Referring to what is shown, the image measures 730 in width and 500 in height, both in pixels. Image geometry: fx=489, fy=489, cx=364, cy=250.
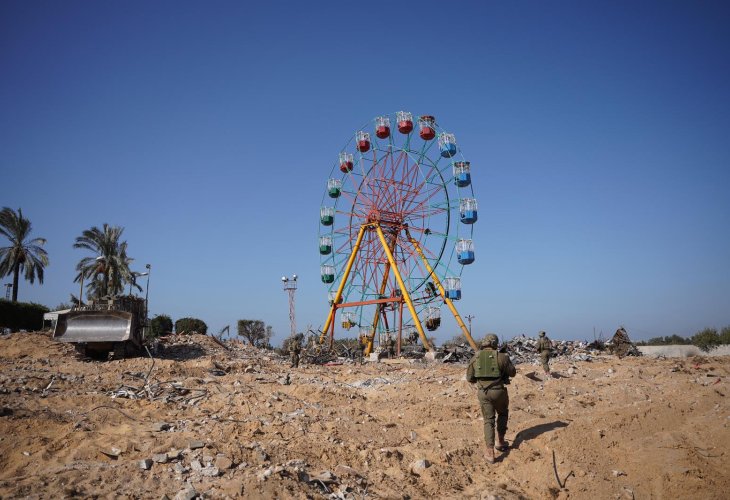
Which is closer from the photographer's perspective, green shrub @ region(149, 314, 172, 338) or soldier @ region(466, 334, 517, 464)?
soldier @ region(466, 334, 517, 464)

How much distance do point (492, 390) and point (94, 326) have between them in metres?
16.8

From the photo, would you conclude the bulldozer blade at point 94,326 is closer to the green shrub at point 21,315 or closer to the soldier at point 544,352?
the green shrub at point 21,315

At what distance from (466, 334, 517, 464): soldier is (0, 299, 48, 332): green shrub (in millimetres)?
30842

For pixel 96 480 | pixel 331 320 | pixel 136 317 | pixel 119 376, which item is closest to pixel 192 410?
pixel 96 480

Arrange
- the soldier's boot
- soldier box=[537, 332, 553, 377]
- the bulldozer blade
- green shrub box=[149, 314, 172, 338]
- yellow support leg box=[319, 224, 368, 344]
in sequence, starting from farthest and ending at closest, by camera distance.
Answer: green shrub box=[149, 314, 172, 338], yellow support leg box=[319, 224, 368, 344], the bulldozer blade, soldier box=[537, 332, 553, 377], the soldier's boot

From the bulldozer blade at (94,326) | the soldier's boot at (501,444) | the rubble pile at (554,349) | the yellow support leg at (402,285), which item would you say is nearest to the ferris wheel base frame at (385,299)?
the yellow support leg at (402,285)

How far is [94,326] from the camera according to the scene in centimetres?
1845

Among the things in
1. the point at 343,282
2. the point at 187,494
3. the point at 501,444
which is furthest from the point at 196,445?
the point at 343,282

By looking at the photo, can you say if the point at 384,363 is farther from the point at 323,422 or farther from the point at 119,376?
the point at 323,422

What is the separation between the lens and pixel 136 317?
772 inches

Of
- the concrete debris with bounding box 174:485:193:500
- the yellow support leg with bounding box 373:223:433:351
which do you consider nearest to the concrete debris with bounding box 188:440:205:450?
the concrete debris with bounding box 174:485:193:500

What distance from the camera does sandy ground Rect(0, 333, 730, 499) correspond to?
5.29 meters

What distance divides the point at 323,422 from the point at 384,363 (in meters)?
12.9

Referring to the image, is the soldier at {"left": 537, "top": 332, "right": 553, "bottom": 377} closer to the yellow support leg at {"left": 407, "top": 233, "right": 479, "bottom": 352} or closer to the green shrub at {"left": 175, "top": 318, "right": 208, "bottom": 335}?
the yellow support leg at {"left": 407, "top": 233, "right": 479, "bottom": 352}
